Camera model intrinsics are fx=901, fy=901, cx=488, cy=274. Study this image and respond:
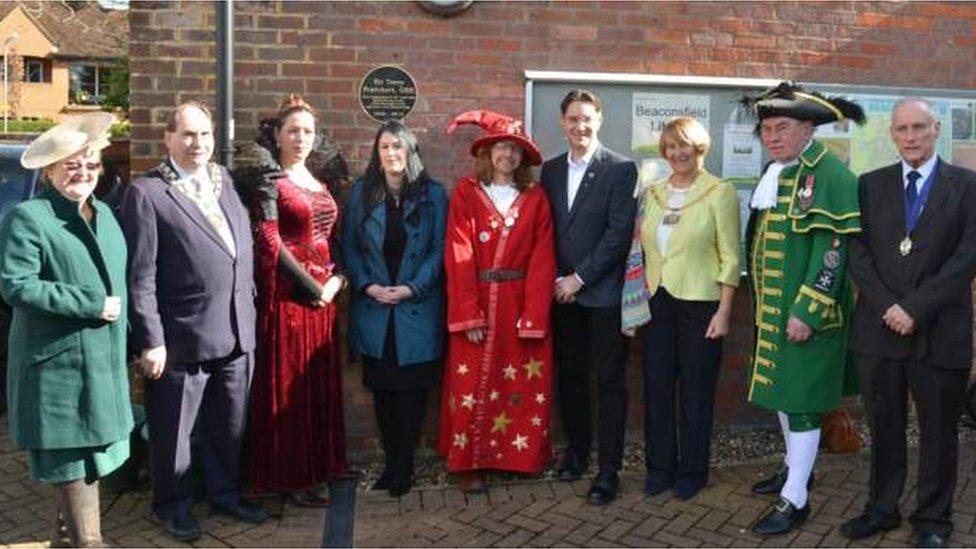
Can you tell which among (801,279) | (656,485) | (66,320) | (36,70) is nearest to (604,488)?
(656,485)

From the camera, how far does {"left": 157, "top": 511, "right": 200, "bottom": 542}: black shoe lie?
4.18 meters

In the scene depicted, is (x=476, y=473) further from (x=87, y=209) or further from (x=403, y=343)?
(x=87, y=209)

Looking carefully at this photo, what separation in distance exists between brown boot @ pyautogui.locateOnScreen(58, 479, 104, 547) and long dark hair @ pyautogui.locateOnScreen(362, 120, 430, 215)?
1.85 meters

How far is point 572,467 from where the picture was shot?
4.97 meters

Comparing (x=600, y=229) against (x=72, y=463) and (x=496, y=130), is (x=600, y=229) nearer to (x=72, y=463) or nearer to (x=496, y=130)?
(x=496, y=130)

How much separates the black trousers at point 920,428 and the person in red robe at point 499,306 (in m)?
1.63

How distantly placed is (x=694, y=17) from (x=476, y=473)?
2974 millimetres

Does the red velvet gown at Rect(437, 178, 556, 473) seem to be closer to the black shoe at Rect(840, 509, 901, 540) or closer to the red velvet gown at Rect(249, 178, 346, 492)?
the red velvet gown at Rect(249, 178, 346, 492)

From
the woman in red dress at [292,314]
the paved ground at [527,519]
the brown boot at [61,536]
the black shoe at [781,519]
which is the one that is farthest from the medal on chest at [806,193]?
the brown boot at [61,536]

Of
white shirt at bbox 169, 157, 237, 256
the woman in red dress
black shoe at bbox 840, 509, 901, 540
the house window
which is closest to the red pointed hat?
the woman in red dress

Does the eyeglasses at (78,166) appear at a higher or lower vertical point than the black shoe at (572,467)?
higher

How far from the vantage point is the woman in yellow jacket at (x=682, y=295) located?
14.9 feet

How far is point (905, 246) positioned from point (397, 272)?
7.99ft

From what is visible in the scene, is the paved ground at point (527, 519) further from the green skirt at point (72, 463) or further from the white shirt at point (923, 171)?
the white shirt at point (923, 171)
